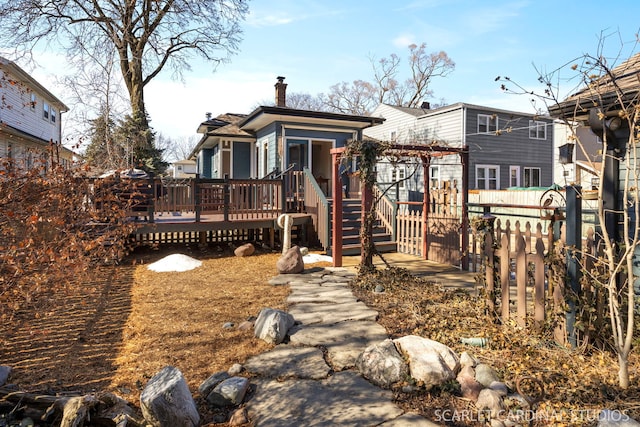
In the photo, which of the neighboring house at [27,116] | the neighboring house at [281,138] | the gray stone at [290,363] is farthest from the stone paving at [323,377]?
the neighboring house at [27,116]

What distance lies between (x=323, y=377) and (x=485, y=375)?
1246mm

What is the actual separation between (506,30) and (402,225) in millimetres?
4679

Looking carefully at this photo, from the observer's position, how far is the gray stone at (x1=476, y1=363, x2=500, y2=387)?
291cm

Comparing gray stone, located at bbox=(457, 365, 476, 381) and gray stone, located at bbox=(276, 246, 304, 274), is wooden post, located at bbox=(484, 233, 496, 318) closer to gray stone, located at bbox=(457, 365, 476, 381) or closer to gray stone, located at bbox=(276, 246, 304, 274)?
gray stone, located at bbox=(457, 365, 476, 381)

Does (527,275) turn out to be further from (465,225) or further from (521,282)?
(465,225)

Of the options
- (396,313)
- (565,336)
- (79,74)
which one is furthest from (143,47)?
(565,336)

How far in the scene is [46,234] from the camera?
19.8ft

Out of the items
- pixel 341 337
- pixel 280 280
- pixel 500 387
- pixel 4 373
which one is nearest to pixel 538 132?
pixel 280 280

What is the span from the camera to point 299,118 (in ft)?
41.3

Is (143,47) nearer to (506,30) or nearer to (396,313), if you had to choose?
(506,30)

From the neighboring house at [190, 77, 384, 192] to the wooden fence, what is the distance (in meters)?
7.87

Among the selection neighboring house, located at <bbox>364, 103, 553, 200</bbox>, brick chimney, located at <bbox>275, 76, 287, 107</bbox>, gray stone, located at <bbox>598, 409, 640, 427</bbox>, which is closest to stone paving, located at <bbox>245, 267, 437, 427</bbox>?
gray stone, located at <bbox>598, 409, 640, 427</bbox>

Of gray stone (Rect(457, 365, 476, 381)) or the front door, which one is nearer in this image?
gray stone (Rect(457, 365, 476, 381))

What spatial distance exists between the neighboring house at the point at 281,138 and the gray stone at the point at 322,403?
8.94 m
